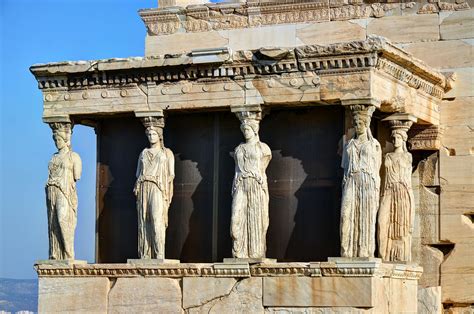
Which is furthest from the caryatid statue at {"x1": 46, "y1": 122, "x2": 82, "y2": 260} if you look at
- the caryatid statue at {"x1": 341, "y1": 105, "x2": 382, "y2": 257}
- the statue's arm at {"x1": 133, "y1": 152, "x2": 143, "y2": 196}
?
the caryatid statue at {"x1": 341, "y1": 105, "x2": 382, "y2": 257}

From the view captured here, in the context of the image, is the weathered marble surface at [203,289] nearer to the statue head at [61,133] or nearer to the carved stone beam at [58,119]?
the statue head at [61,133]

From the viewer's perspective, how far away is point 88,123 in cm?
→ 1867

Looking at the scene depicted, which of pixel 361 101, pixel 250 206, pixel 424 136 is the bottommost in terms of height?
pixel 250 206

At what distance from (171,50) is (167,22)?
1.34 ft

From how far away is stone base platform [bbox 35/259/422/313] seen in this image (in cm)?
1658

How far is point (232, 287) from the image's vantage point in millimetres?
17125

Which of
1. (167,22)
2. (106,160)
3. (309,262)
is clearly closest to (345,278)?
(309,262)

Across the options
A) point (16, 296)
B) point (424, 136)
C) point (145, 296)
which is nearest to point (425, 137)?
point (424, 136)

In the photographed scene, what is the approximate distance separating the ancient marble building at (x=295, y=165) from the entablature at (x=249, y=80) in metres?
0.02

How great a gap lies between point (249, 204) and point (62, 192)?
247 cm

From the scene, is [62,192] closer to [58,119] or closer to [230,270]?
[58,119]

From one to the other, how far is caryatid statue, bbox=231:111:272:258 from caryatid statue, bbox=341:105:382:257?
101 centimetres

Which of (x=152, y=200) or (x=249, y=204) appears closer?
(x=249, y=204)

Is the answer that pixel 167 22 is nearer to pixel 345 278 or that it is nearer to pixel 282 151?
pixel 282 151
